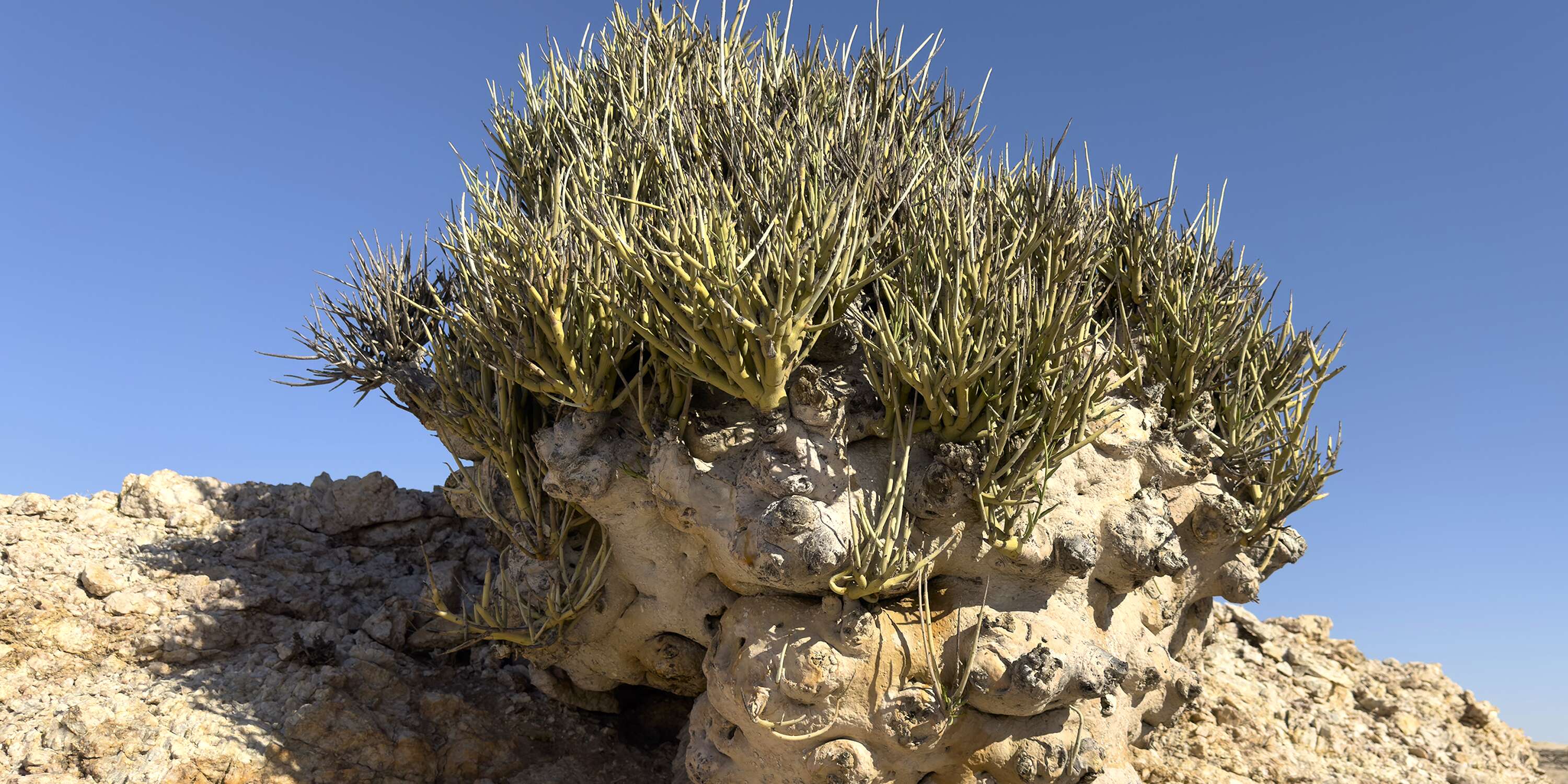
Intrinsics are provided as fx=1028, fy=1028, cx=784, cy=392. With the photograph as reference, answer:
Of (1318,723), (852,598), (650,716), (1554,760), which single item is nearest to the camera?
(852,598)

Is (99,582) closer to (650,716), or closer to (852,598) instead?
(650,716)

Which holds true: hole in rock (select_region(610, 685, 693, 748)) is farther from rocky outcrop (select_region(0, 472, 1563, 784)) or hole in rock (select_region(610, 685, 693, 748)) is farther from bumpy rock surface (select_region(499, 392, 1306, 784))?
bumpy rock surface (select_region(499, 392, 1306, 784))

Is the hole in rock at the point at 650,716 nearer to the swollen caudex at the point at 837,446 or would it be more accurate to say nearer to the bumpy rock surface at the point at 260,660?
the bumpy rock surface at the point at 260,660

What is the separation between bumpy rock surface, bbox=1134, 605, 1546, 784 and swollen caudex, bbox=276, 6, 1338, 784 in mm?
1607

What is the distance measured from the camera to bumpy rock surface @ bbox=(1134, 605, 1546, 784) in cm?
823

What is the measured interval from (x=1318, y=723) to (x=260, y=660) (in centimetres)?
875

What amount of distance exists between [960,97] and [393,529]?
606 centimetres

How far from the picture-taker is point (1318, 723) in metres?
9.20

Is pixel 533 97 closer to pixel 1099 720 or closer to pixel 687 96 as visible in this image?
pixel 687 96

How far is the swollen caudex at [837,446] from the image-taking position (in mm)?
5273

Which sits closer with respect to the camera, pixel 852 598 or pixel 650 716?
pixel 852 598

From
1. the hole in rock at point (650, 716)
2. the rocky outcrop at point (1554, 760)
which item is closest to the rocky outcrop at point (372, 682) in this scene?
the hole in rock at point (650, 716)

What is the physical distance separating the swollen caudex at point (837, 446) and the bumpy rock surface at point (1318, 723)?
161 cm

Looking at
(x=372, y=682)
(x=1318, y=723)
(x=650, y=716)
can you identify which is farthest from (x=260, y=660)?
(x=1318, y=723)
